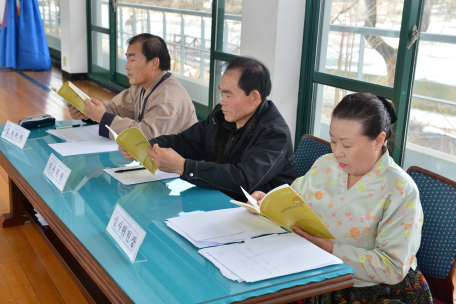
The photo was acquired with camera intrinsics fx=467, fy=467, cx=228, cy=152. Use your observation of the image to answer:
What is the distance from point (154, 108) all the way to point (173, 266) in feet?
4.53

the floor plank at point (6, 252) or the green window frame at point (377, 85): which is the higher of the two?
the green window frame at point (377, 85)

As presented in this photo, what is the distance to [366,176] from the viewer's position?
1.33m

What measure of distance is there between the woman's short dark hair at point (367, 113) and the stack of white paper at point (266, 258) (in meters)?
0.36

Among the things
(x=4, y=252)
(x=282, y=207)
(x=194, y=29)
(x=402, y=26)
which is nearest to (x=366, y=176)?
(x=282, y=207)

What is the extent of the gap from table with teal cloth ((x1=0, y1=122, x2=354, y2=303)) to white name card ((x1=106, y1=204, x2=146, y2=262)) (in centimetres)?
2

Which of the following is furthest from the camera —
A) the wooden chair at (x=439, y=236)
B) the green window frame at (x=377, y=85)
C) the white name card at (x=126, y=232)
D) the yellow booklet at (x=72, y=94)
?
the green window frame at (x=377, y=85)

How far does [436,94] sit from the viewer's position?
8.21 feet

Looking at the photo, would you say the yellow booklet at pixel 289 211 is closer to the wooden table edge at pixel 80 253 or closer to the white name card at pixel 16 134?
the wooden table edge at pixel 80 253

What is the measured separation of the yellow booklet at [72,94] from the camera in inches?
85.0

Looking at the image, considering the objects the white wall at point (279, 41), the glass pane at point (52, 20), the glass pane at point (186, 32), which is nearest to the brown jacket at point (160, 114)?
the white wall at point (279, 41)

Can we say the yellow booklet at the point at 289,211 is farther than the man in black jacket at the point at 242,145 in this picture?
No

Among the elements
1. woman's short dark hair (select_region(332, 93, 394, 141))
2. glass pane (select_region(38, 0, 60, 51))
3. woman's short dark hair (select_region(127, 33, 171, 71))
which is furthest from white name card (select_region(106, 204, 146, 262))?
glass pane (select_region(38, 0, 60, 51))

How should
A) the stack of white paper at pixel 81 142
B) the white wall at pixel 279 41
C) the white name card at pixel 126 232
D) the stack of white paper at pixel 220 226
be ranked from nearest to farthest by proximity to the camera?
the white name card at pixel 126 232 < the stack of white paper at pixel 220 226 < the stack of white paper at pixel 81 142 < the white wall at pixel 279 41

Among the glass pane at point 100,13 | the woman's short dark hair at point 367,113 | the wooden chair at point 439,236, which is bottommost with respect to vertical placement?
the wooden chair at point 439,236
